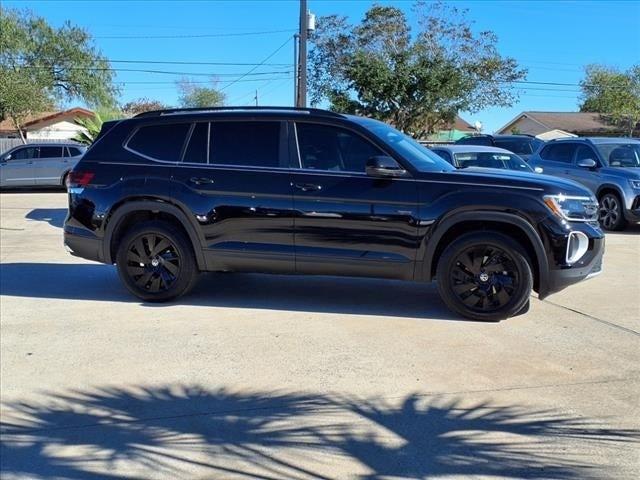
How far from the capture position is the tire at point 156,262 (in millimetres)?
6391

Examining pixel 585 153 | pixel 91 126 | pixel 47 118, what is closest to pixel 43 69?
pixel 47 118

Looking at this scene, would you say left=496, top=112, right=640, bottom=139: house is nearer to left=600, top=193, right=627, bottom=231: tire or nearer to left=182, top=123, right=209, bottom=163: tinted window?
left=600, top=193, right=627, bottom=231: tire

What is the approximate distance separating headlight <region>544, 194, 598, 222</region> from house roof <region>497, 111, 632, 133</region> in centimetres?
4764

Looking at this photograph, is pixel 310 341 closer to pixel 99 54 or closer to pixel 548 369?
pixel 548 369

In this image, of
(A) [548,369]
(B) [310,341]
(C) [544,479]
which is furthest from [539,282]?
(C) [544,479]

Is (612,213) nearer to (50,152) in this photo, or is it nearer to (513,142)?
(513,142)

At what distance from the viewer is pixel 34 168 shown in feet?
69.4

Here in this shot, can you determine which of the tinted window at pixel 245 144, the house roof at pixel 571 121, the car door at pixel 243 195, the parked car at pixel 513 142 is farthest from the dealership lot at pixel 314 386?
the house roof at pixel 571 121

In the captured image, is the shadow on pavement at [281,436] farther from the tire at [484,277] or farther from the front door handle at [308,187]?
the front door handle at [308,187]

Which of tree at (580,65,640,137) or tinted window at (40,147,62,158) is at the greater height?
tree at (580,65,640,137)

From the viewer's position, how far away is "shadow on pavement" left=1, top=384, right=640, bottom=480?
3.26 metres

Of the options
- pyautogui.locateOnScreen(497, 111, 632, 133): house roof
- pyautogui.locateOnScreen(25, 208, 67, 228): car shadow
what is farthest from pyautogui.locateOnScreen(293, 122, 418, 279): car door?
pyautogui.locateOnScreen(497, 111, 632, 133): house roof

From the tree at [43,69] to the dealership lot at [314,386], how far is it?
3678 cm

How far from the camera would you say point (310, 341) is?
5277 mm
